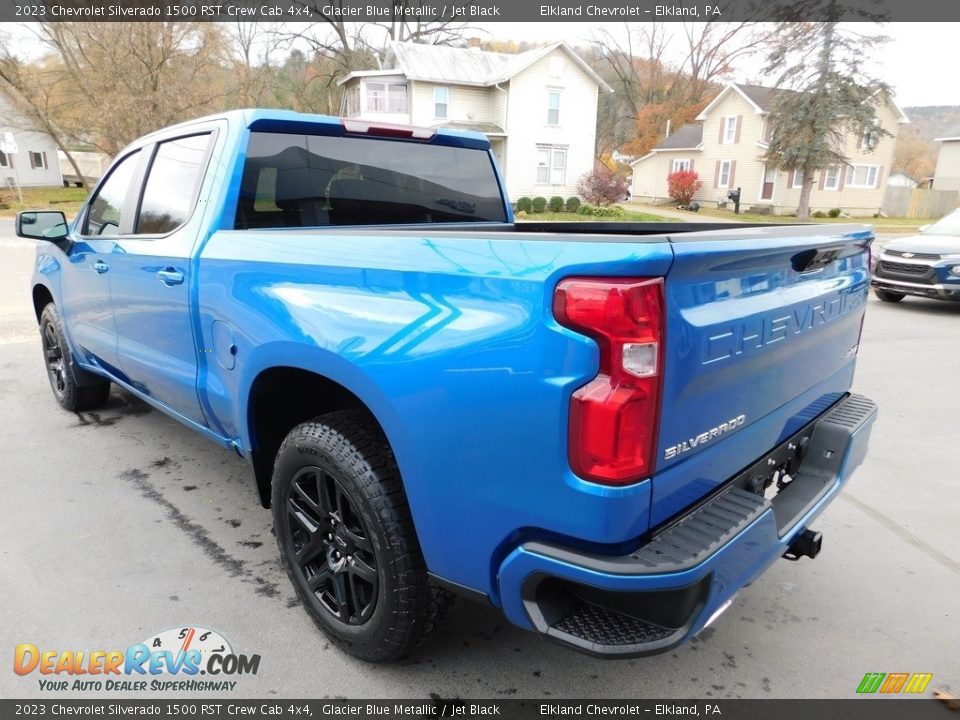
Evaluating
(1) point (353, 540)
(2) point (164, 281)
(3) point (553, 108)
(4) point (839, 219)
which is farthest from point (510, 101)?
(1) point (353, 540)

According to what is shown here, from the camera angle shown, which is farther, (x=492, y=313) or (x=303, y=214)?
(x=303, y=214)

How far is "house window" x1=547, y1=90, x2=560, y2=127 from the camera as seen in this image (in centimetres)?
3391

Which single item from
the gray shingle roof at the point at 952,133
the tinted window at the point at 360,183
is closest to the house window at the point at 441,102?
the tinted window at the point at 360,183

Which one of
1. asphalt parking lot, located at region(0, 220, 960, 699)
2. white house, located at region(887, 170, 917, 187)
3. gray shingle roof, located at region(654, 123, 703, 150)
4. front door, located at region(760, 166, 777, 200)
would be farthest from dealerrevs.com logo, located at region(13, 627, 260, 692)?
white house, located at region(887, 170, 917, 187)

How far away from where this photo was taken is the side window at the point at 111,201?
153 inches

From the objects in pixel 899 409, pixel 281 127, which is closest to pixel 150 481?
pixel 281 127

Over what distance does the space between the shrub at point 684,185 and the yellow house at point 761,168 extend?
0.71 meters

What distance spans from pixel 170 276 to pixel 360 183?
3.40ft

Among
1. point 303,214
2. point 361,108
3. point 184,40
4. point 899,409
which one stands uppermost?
point 184,40

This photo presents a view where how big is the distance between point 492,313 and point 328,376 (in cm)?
74

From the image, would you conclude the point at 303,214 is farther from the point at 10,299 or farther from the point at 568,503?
the point at 10,299

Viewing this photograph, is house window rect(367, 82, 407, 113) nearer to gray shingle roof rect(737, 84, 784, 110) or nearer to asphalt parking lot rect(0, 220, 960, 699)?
gray shingle roof rect(737, 84, 784, 110)

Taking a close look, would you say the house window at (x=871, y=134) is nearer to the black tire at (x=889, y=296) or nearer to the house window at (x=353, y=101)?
the black tire at (x=889, y=296)

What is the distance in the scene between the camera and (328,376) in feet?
7.18
